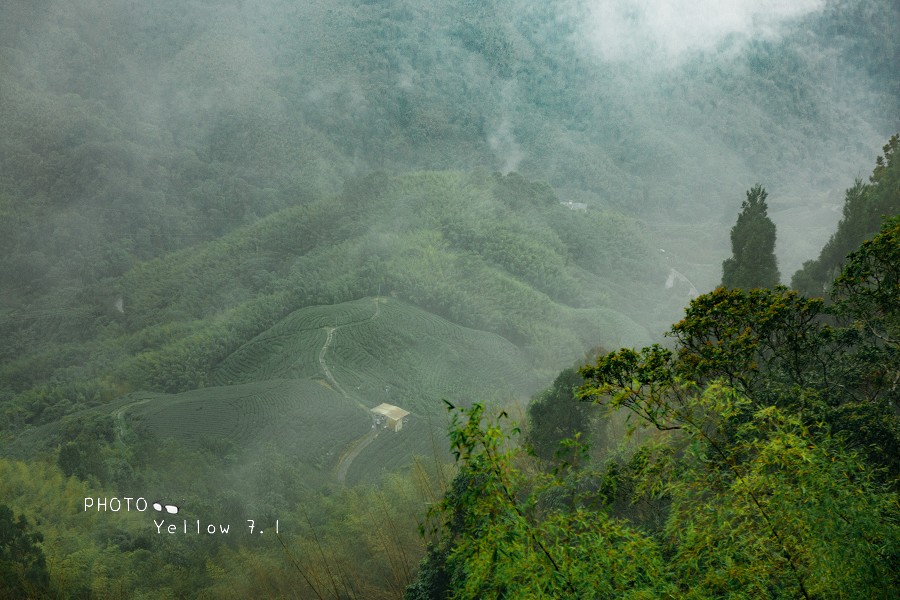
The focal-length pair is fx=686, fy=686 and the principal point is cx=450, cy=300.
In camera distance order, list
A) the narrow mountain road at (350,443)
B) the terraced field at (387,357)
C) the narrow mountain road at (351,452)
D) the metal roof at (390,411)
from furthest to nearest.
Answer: the terraced field at (387,357) < the metal roof at (390,411) < the narrow mountain road at (350,443) < the narrow mountain road at (351,452)

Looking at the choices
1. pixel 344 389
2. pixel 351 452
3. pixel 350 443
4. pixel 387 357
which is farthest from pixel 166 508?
pixel 387 357

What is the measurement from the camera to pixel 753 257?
1808 cm

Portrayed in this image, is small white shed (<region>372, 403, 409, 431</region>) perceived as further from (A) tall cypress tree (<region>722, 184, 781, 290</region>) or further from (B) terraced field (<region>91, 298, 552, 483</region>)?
(A) tall cypress tree (<region>722, 184, 781, 290</region>)

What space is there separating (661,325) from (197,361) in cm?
2613

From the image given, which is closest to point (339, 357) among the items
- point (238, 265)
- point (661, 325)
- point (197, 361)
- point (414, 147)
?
point (197, 361)

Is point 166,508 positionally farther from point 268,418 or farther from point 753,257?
point 753,257

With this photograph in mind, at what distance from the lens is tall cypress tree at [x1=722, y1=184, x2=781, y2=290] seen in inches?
699

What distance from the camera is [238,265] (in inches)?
1718

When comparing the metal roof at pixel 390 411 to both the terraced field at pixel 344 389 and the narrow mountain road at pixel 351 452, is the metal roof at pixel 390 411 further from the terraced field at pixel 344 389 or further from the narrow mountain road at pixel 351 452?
the narrow mountain road at pixel 351 452

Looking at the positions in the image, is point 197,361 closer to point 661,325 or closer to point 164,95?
point 661,325

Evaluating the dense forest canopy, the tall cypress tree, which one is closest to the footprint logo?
the dense forest canopy

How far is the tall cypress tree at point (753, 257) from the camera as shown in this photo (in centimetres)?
1775

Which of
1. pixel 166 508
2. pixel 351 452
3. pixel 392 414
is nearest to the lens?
pixel 166 508

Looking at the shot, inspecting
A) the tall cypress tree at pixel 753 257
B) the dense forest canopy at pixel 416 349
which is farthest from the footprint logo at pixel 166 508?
the tall cypress tree at pixel 753 257
